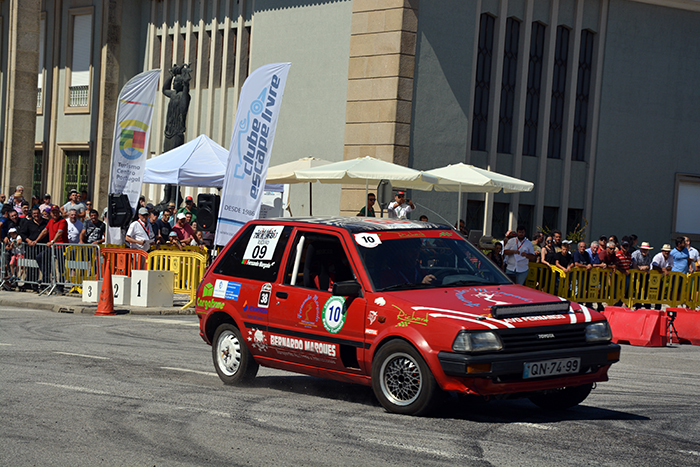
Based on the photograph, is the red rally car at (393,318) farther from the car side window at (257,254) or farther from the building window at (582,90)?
the building window at (582,90)

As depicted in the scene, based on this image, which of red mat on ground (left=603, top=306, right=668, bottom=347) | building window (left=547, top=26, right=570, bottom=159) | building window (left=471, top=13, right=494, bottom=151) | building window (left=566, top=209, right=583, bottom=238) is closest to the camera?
red mat on ground (left=603, top=306, right=668, bottom=347)

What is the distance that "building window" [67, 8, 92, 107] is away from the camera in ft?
121

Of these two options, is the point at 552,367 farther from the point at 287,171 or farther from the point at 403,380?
the point at 287,171

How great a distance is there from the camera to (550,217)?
29562mm

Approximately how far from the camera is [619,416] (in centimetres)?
826

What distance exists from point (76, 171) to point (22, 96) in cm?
483

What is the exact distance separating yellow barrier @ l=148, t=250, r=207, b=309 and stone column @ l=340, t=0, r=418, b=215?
7.78 m

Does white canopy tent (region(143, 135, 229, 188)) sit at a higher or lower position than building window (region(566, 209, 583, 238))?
higher

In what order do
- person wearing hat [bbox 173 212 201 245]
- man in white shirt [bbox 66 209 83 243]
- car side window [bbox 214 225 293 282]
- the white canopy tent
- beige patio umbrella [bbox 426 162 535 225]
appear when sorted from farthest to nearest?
the white canopy tent → person wearing hat [bbox 173 212 201 245] → man in white shirt [bbox 66 209 83 243] → beige patio umbrella [bbox 426 162 535 225] → car side window [bbox 214 225 293 282]

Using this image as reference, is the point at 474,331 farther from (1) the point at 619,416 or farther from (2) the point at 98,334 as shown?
(2) the point at 98,334

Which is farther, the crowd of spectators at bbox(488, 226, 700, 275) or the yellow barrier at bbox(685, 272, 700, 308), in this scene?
the yellow barrier at bbox(685, 272, 700, 308)

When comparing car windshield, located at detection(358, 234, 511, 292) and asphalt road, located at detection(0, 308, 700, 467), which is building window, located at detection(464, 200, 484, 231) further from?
car windshield, located at detection(358, 234, 511, 292)

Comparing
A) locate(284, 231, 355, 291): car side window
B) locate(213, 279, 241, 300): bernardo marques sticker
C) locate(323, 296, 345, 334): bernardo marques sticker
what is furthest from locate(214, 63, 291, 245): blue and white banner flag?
locate(323, 296, 345, 334): bernardo marques sticker

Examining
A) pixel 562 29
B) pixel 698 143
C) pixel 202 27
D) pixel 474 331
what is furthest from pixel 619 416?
pixel 202 27
